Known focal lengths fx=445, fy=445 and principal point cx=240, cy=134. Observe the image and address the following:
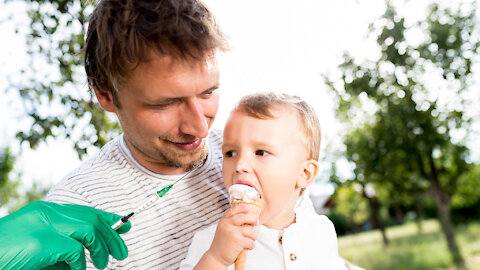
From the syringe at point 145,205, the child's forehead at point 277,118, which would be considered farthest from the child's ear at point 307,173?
the syringe at point 145,205

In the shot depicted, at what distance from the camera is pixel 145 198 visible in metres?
2.30

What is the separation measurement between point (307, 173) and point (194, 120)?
23.7 inches

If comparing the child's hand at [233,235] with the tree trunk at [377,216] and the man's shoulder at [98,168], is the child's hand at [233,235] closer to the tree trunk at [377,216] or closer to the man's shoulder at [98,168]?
the man's shoulder at [98,168]

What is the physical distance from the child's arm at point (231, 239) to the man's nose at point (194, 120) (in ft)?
1.60

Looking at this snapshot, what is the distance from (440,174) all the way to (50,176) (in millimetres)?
26149

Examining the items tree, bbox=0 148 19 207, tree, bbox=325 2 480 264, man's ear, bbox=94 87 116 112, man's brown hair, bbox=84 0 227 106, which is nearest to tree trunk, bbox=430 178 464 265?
tree, bbox=325 2 480 264

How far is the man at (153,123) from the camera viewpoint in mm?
2047

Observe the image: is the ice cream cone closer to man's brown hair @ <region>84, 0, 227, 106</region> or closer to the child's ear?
the child's ear

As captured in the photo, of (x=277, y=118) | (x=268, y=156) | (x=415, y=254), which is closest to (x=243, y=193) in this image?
(x=268, y=156)

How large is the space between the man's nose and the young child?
0.12 m

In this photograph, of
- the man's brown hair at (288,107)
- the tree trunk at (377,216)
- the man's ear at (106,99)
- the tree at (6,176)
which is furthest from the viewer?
the tree trunk at (377,216)

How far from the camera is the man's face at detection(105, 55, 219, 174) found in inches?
80.4

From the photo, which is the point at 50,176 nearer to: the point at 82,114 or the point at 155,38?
the point at 82,114

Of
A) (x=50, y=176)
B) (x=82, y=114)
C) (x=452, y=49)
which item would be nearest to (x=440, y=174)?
(x=452, y=49)
